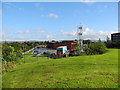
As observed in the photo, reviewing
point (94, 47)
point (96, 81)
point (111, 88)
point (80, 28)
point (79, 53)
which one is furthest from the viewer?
point (80, 28)

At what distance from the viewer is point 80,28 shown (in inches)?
525

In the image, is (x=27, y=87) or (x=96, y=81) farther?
(x=96, y=81)

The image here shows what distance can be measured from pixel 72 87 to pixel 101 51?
10273 millimetres

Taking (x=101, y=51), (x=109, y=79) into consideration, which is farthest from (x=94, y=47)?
(x=109, y=79)

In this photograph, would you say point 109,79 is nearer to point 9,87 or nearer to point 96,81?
point 96,81

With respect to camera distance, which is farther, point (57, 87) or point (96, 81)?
point (96, 81)

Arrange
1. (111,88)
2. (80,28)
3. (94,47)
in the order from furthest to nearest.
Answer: (80,28) → (94,47) → (111,88)

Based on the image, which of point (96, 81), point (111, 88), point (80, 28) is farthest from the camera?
point (80, 28)

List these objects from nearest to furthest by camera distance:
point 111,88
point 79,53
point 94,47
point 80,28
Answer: point 111,88
point 79,53
point 94,47
point 80,28

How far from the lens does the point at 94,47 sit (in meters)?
12.0

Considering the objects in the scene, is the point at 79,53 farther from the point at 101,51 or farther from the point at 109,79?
the point at 109,79

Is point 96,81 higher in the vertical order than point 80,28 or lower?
lower

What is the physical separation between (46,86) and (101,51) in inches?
415

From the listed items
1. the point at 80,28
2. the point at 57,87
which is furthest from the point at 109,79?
the point at 80,28
